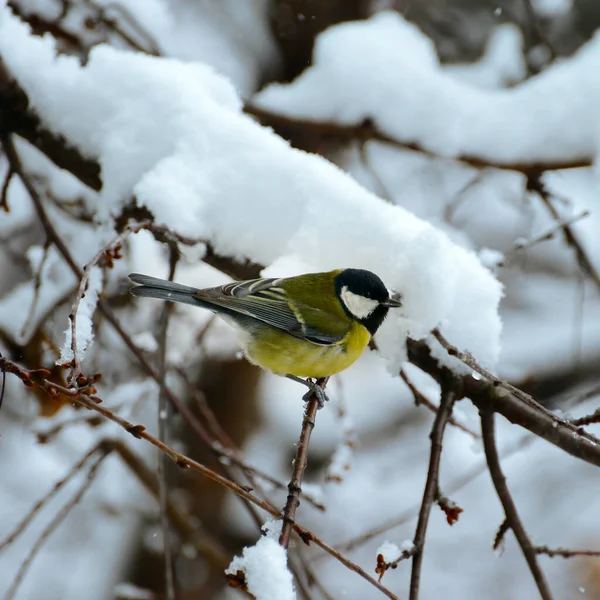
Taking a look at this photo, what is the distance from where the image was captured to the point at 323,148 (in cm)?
526

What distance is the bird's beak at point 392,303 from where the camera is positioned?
2.25 metres

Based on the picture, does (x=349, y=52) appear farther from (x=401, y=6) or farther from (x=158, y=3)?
(x=401, y=6)

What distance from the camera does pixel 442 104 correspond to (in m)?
3.42

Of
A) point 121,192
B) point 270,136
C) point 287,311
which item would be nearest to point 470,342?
point 287,311

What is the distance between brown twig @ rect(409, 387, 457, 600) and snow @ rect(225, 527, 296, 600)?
43 cm

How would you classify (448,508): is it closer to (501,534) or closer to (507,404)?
(501,534)

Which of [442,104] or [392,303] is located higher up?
[442,104]

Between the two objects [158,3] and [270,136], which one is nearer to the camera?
[270,136]

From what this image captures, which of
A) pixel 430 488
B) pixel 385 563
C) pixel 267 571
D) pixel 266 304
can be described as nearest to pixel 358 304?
pixel 266 304

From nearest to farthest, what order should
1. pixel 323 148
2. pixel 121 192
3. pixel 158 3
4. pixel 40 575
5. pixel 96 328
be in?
pixel 121 192 < pixel 96 328 < pixel 158 3 < pixel 323 148 < pixel 40 575

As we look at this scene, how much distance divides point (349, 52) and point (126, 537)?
4364mm

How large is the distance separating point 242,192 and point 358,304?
23.4 inches

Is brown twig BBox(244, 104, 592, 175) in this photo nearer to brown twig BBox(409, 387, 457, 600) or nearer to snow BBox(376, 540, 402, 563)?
brown twig BBox(409, 387, 457, 600)

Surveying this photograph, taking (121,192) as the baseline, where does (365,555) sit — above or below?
above
